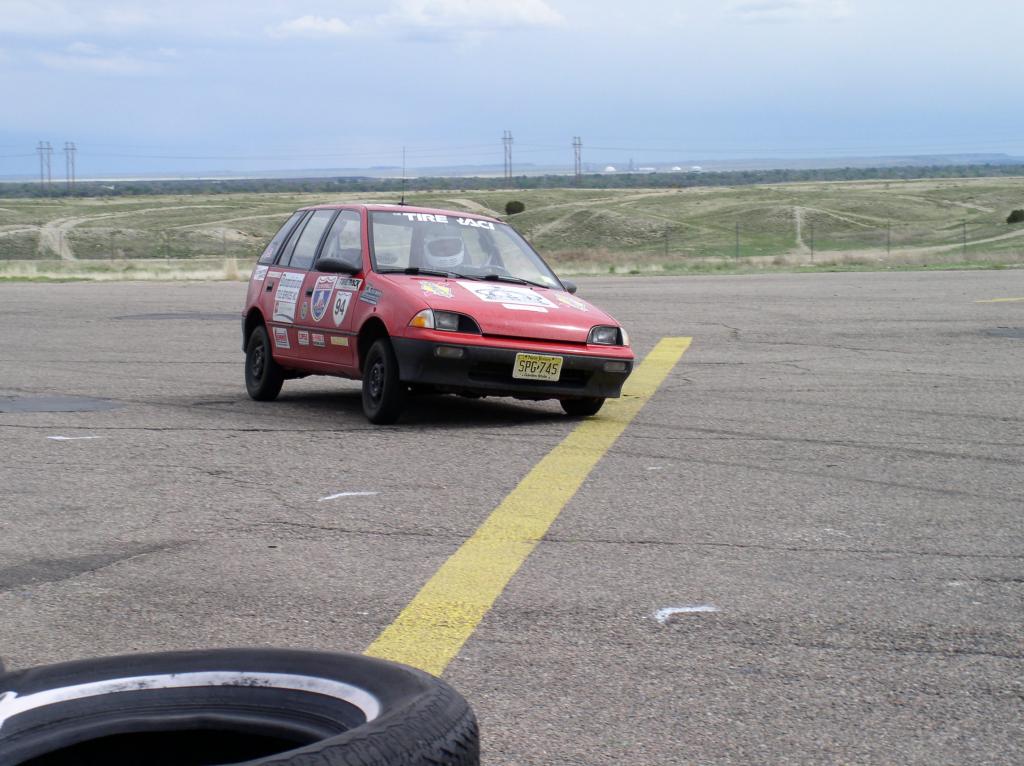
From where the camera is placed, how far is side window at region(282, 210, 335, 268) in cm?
Result: 1126

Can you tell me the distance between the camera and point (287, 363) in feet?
37.0

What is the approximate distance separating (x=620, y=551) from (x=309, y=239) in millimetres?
6120

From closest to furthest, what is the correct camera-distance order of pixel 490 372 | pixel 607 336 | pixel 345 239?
1. pixel 490 372
2. pixel 607 336
3. pixel 345 239

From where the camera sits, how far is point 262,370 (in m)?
11.5

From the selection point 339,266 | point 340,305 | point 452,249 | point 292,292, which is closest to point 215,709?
point 339,266

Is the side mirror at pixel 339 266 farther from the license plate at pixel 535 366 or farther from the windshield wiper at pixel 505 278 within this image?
the license plate at pixel 535 366

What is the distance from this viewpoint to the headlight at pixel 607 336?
10.1 meters

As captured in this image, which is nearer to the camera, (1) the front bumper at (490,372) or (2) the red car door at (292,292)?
(1) the front bumper at (490,372)

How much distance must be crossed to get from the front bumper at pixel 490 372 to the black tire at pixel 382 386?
0.33ft

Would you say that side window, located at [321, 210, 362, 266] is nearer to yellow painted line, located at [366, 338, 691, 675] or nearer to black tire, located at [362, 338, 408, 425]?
black tire, located at [362, 338, 408, 425]

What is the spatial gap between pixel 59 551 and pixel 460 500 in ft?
6.74

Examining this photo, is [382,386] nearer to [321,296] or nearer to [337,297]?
[337,297]

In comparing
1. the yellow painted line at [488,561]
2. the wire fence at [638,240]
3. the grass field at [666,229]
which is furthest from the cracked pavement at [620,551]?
the wire fence at [638,240]

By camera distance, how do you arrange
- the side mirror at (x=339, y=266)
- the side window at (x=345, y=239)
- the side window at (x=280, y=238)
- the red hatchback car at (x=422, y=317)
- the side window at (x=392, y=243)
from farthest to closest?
the side window at (x=280, y=238)
the side window at (x=345, y=239)
the side window at (x=392, y=243)
the side mirror at (x=339, y=266)
the red hatchback car at (x=422, y=317)
